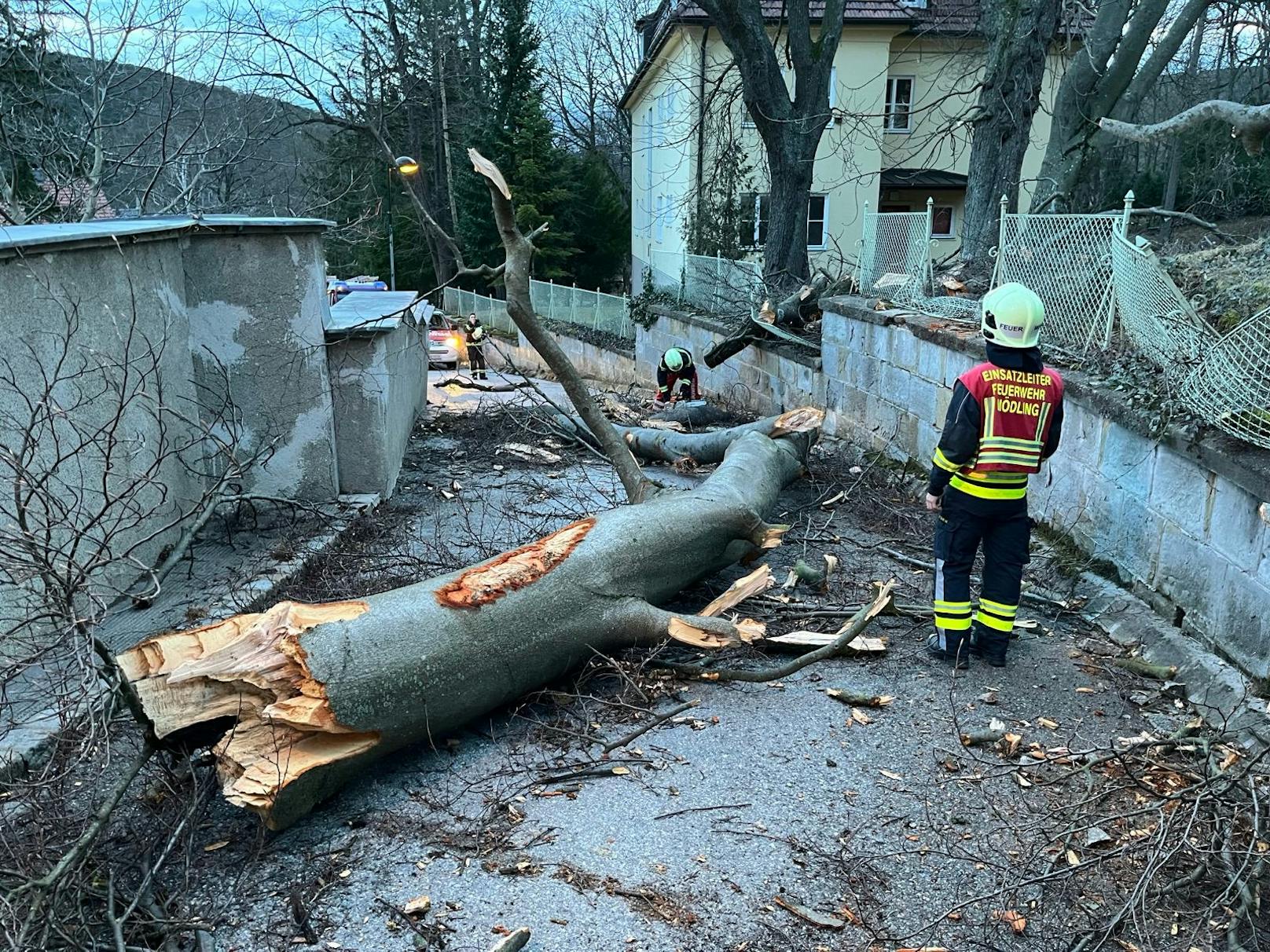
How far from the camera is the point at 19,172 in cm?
1164

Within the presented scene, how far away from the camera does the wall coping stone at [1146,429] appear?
392 centimetres

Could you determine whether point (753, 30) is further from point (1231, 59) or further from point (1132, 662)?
point (1132, 662)

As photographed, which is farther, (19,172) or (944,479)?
(19,172)

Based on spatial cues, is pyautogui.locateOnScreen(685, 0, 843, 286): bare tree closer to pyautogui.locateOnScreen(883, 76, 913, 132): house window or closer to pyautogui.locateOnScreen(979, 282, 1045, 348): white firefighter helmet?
pyautogui.locateOnScreen(979, 282, 1045, 348): white firefighter helmet

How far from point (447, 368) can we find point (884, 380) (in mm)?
14278

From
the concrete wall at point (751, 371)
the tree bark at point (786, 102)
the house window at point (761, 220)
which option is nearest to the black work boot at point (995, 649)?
the concrete wall at point (751, 371)

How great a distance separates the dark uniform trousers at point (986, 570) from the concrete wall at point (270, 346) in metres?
4.38

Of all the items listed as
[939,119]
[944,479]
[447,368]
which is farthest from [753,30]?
[939,119]

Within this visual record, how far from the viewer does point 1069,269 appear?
20.6 feet

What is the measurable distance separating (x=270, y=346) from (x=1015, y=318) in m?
4.70

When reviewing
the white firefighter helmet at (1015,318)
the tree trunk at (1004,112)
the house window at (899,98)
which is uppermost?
the house window at (899,98)

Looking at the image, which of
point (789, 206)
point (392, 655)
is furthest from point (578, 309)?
point (392, 655)

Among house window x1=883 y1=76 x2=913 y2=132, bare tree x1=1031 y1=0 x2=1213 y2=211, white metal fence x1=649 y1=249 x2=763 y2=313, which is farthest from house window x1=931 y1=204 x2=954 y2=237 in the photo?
bare tree x1=1031 y1=0 x2=1213 y2=211

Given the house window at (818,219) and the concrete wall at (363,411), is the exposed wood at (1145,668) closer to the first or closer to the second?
the concrete wall at (363,411)
